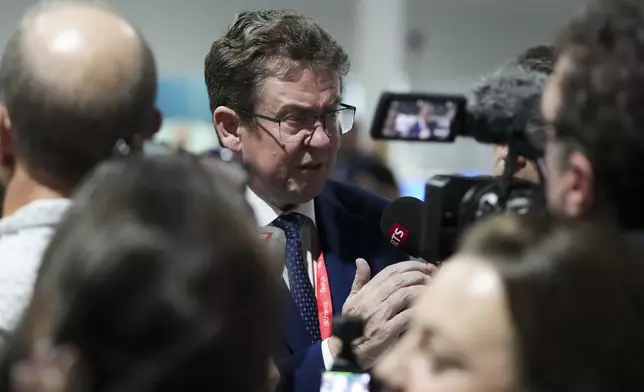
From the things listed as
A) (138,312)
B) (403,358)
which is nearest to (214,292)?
(138,312)

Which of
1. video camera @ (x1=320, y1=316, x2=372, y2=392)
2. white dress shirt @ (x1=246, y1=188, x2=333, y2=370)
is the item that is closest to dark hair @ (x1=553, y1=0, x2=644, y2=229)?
video camera @ (x1=320, y1=316, x2=372, y2=392)

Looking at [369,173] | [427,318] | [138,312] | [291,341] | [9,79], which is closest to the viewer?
[138,312]

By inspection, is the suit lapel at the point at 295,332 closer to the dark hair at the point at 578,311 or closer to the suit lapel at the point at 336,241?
the suit lapel at the point at 336,241

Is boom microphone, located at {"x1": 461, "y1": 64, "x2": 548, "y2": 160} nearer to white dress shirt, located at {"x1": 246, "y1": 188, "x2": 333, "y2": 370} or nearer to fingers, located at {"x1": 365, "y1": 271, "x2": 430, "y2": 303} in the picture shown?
fingers, located at {"x1": 365, "y1": 271, "x2": 430, "y2": 303}

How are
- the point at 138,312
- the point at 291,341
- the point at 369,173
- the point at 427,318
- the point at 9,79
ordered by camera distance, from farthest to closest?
the point at 369,173 < the point at 291,341 < the point at 9,79 < the point at 427,318 < the point at 138,312

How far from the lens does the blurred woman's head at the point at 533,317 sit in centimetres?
82

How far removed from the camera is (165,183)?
0.81 m

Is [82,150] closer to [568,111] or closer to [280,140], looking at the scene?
[568,111]

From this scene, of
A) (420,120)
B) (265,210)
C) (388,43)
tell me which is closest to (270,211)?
(265,210)

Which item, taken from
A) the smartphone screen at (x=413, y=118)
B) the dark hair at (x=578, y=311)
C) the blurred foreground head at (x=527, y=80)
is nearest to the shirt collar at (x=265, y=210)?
the smartphone screen at (x=413, y=118)

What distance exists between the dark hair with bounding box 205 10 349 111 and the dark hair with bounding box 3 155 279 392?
0.91 metres

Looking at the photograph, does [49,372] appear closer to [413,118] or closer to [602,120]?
[602,120]

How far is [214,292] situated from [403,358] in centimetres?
21

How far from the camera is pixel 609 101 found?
907 mm
